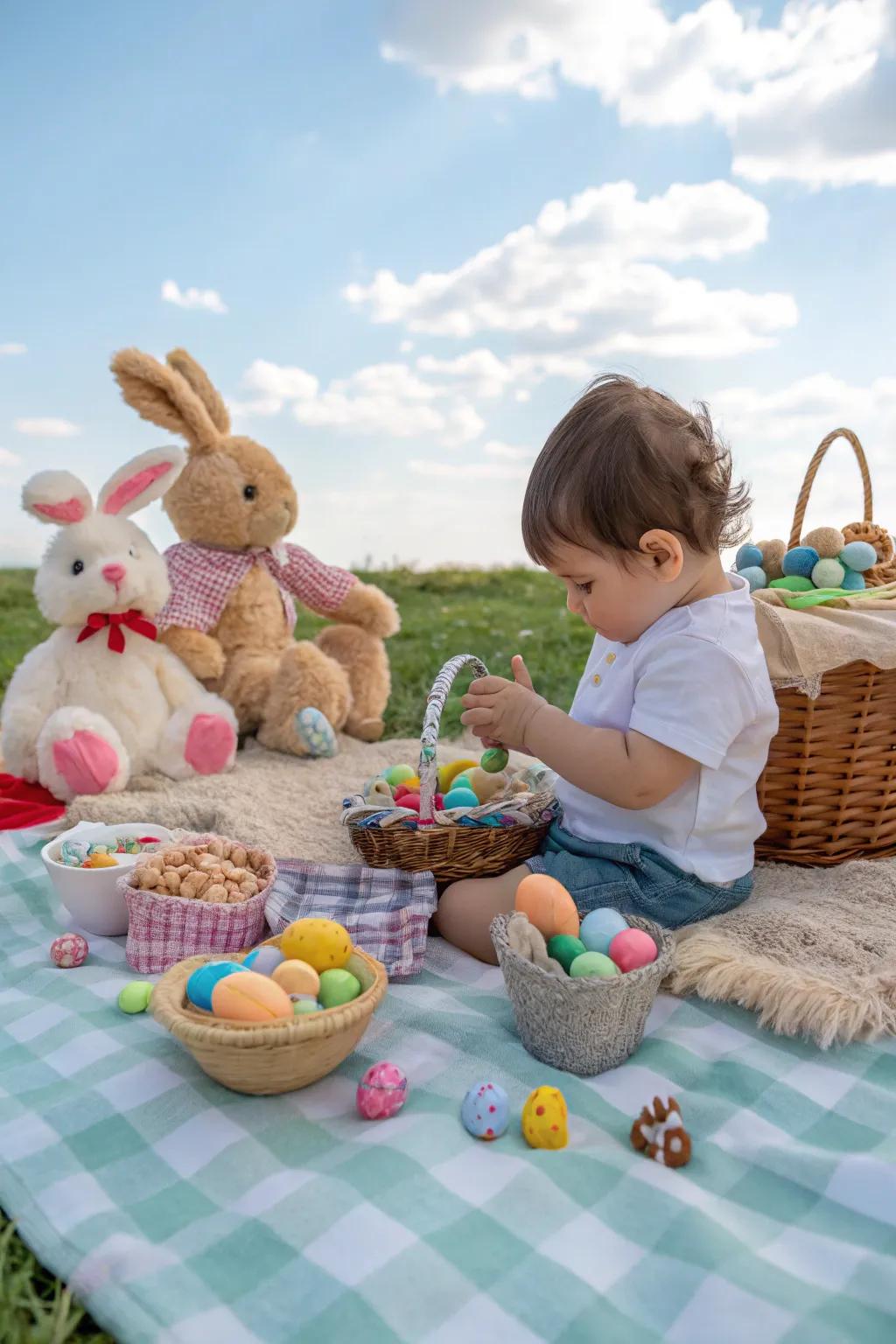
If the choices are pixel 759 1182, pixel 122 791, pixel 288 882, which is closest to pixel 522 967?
pixel 759 1182

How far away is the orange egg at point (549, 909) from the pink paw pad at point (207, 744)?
1.61 metres

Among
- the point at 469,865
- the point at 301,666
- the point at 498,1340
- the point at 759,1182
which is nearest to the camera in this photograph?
the point at 498,1340

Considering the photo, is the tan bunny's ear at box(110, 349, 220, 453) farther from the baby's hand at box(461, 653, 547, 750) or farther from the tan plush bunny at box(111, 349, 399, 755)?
the baby's hand at box(461, 653, 547, 750)

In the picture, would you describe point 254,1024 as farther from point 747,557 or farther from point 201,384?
point 201,384

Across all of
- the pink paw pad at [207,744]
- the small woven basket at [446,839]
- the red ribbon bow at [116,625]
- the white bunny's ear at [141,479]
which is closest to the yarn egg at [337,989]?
the small woven basket at [446,839]

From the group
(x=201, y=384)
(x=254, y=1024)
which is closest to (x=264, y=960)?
(x=254, y=1024)

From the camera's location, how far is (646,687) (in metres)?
1.84

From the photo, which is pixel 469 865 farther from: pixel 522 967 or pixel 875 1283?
pixel 875 1283

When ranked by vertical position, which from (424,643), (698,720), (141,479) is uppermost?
(141,479)

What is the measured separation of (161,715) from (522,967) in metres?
1.88

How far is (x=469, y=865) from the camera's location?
2.04 m

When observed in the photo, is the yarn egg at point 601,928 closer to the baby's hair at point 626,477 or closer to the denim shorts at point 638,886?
the denim shorts at point 638,886

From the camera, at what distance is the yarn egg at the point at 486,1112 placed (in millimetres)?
1334

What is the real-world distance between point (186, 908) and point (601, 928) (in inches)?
30.0
